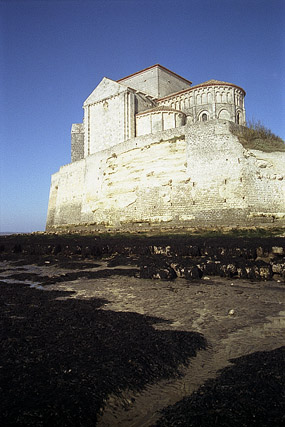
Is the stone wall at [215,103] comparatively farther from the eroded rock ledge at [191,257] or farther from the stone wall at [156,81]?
the eroded rock ledge at [191,257]

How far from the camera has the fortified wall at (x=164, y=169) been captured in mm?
17703

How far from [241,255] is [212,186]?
10.3m

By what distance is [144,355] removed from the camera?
2.54 metres

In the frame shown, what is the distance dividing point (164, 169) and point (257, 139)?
234 inches

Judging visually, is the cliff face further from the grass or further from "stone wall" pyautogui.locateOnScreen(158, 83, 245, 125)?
"stone wall" pyautogui.locateOnScreen(158, 83, 245, 125)

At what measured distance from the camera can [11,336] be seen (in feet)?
9.61

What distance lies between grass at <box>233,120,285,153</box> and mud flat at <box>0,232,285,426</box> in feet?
45.5

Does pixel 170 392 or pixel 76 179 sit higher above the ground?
pixel 76 179

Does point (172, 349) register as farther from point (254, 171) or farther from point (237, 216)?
point (254, 171)

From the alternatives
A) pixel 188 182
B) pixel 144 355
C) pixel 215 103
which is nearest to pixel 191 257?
pixel 144 355

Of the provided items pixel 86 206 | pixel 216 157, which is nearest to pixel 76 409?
pixel 216 157

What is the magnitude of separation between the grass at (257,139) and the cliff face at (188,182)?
0.41 meters

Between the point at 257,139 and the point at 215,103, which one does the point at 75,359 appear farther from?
the point at 215,103

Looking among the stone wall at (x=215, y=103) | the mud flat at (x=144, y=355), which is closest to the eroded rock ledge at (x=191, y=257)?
the mud flat at (x=144, y=355)
